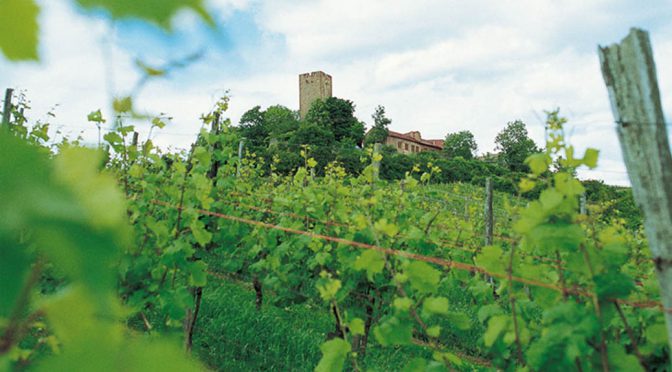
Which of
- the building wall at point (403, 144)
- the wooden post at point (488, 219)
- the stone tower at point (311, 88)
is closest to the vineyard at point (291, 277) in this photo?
the wooden post at point (488, 219)

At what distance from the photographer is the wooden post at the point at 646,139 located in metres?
1.57

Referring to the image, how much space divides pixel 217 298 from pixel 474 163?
115 ft

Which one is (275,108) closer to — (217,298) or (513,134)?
(513,134)

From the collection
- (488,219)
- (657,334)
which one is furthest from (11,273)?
(488,219)

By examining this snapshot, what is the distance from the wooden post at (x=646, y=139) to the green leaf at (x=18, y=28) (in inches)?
66.6

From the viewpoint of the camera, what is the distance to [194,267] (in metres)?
2.91

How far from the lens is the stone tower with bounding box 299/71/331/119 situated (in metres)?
72.2

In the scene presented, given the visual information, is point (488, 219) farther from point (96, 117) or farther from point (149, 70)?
point (149, 70)

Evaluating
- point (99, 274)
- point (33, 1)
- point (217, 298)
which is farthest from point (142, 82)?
point (217, 298)

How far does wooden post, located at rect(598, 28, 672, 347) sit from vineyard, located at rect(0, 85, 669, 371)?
14 centimetres

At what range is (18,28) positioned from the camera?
0.35 meters

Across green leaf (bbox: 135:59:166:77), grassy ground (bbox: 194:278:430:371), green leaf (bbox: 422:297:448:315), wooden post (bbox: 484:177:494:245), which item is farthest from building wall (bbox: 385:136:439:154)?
green leaf (bbox: 135:59:166:77)

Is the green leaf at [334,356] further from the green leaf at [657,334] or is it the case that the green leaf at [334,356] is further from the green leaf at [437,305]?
the green leaf at [657,334]

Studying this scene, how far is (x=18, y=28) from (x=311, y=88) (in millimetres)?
74063
